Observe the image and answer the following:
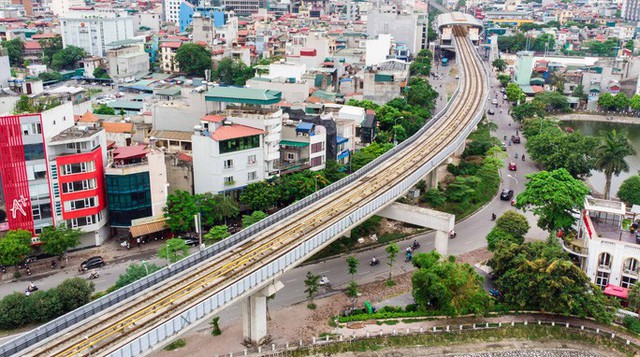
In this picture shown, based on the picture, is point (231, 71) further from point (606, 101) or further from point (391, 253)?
point (391, 253)

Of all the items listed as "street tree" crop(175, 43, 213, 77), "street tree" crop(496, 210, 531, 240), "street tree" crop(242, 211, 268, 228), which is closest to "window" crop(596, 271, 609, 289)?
"street tree" crop(496, 210, 531, 240)

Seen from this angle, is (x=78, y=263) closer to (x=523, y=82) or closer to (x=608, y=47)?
(x=523, y=82)

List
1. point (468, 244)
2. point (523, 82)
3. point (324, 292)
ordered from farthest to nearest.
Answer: point (523, 82) < point (468, 244) < point (324, 292)

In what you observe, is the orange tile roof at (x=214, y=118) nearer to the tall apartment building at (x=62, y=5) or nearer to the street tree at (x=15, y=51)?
the street tree at (x=15, y=51)

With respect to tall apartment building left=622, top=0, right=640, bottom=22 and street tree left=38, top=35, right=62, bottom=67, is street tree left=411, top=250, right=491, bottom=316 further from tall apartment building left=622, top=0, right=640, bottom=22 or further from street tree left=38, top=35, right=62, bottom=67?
tall apartment building left=622, top=0, right=640, bottom=22

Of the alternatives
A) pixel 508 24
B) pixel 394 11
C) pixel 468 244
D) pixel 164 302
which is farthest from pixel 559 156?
pixel 508 24

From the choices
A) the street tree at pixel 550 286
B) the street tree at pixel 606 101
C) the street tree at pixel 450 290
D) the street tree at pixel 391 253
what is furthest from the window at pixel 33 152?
the street tree at pixel 606 101
